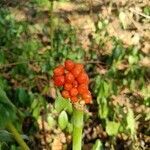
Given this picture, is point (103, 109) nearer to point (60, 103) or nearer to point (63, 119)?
point (63, 119)

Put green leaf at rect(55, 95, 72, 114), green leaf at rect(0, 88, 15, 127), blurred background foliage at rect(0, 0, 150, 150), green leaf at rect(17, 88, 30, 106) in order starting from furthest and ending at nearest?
blurred background foliage at rect(0, 0, 150, 150), green leaf at rect(17, 88, 30, 106), green leaf at rect(55, 95, 72, 114), green leaf at rect(0, 88, 15, 127)

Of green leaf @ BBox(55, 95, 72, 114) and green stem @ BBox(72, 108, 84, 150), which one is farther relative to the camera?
green leaf @ BBox(55, 95, 72, 114)

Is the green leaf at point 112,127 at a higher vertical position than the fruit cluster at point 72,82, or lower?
lower

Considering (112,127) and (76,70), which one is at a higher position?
(76,70)

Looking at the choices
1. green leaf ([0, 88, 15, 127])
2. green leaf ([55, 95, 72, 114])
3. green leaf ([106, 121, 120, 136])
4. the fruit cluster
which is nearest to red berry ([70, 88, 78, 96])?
the fruit cluster

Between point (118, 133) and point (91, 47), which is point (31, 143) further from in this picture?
point (91, 47)

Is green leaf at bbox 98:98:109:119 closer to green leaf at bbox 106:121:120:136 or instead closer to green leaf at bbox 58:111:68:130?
green leaf at bbox 106:121:120:136

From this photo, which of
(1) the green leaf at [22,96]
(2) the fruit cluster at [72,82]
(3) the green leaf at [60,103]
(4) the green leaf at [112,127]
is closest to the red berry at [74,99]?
(2) the fruit cluster at [72,82]

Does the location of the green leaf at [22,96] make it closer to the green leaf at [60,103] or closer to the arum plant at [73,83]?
the green leaf at [60,103]

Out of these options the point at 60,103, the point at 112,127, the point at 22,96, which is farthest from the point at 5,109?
the point at 112,127

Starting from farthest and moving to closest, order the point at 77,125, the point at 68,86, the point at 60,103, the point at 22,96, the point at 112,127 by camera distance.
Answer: the point at 112,127, the point at 22,96, the point at 60,103, the point at 77,125, the point at 68,86
